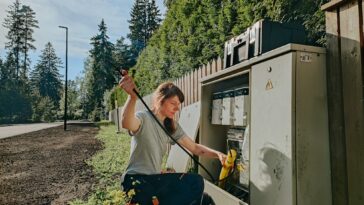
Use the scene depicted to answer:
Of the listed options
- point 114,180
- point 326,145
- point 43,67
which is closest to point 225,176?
point 326,145

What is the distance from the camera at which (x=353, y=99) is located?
200cm

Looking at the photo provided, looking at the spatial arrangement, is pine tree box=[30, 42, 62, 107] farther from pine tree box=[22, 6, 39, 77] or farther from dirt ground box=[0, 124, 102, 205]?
→ dirt ground box=[0, 124, 102, 205]

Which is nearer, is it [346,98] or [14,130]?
[346,98]

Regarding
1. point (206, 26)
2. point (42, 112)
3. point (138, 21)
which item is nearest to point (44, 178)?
point (206, 26)

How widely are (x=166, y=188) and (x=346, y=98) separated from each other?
1375 millimetres

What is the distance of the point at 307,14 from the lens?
344 cm

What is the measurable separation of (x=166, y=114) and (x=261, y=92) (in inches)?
30.9

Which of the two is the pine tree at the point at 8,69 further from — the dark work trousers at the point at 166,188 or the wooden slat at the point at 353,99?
the wooden slat at the point at 353,99

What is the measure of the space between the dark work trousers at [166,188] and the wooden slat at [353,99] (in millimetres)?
1062

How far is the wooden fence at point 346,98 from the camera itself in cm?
196

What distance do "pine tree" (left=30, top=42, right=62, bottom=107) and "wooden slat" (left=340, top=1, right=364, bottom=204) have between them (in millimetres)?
76599

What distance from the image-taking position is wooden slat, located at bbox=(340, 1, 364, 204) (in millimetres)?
1951

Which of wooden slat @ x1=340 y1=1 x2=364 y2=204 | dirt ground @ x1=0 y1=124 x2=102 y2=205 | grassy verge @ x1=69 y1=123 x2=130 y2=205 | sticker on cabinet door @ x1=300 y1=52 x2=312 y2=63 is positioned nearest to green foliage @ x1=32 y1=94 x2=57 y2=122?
dirt ground @ x1=0 y1=124 x2=102 y2=205

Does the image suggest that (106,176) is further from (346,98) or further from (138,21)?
(138,21)
